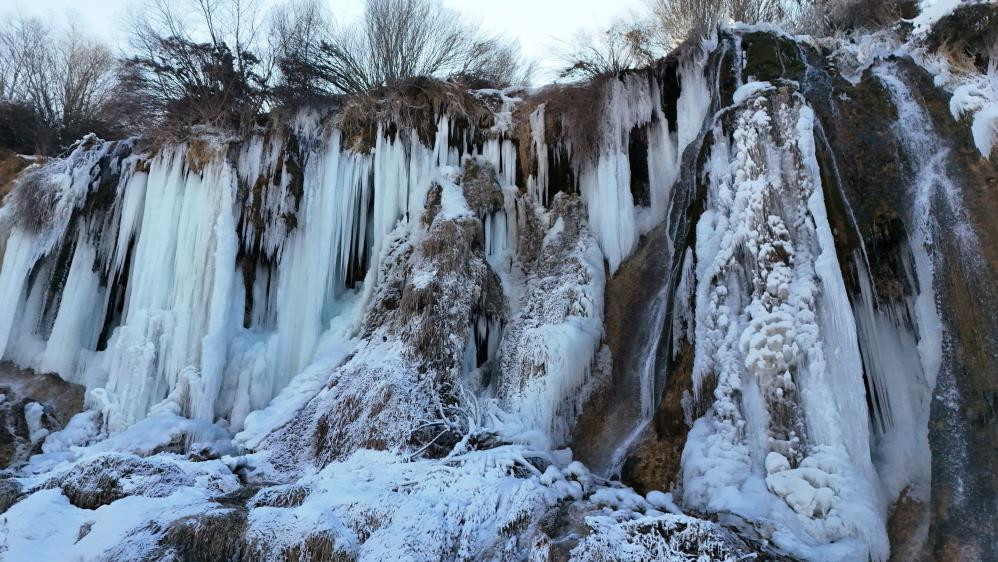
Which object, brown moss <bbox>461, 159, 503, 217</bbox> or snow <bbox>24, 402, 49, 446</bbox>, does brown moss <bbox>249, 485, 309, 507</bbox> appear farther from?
snow <bbox>24, 402, 49, 446</bbox>

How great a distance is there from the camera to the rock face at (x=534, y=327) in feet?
18.4

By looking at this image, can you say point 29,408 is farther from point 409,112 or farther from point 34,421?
point 409,112

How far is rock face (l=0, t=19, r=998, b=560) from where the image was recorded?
18.4 feet

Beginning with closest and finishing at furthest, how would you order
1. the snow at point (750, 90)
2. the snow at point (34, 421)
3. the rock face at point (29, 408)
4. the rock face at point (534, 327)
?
1. the rock face at point (534, 327)
2. the snow at point (750, 90)
3. the rock face at point (29, 408)
4. the snow at point (34, 421)

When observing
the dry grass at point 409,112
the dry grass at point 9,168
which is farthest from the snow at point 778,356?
the dry grass at point 9,168

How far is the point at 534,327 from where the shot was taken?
9.30 meters

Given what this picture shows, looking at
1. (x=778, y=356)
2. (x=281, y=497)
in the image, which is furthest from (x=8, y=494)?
(x=778, y=356)

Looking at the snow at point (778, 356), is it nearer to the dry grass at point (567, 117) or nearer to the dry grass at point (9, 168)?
the dry grass at point (567, 117)

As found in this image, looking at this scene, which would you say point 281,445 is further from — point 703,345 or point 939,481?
point 939,481

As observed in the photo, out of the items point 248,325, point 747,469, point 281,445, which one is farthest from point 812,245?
point 248,325

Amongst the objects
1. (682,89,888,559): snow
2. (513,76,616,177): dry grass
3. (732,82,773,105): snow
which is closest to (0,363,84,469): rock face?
(513,76,616,177): dry grass

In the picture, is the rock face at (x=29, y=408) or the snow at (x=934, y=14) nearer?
the snow at (x=934, y=14)

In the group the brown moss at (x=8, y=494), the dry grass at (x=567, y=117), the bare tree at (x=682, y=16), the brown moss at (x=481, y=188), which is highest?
the bare tree at (x=682, y=16)

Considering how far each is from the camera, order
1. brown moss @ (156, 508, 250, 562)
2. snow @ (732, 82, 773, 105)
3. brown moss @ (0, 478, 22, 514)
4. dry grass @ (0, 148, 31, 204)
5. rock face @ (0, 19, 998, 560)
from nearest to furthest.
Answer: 1. brown moss @ (156, 508, 250, 562)
2. rock face @ (0, 19, 998, 560)
3. brown moss @ (0, 478, 22, 514)
4. snow @ (732, 82, 773, 105)
5. dry grass @ (0, 148, 31, 204)
